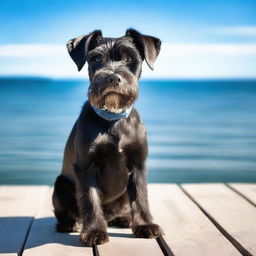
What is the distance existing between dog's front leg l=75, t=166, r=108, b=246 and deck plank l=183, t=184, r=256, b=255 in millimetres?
864

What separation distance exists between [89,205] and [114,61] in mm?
945

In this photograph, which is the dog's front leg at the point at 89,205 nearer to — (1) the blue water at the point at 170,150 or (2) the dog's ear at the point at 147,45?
(2) the dog's ear at the point at 147,45

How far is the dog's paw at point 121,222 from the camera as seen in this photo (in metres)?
3.81

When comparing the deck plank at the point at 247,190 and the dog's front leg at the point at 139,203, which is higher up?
the dog's front leg at the point at 139,203

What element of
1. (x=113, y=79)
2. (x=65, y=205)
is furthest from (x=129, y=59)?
(x=65, y=205)

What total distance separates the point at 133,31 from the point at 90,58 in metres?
0.37

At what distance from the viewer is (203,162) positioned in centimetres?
921

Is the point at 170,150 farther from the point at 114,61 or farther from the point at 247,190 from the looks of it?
the point at 114,61

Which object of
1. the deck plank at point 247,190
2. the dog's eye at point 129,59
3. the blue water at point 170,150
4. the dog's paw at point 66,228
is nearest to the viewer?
the dog's eye at point 129,59

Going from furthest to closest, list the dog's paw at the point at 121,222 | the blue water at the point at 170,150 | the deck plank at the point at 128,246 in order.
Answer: the blue water at the point at 170,150, the dog's paw at the point at 121,222, the deck plank at the point at 128,246

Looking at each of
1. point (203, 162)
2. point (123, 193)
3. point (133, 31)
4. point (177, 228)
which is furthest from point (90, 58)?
point (203, 162)

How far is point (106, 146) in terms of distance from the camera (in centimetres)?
342

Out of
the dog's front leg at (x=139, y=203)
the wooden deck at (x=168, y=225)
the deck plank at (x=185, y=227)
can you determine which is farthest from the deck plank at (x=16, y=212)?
the deck plank at (x=185, y=227)

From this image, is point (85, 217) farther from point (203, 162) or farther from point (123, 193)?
point (203, 162)
